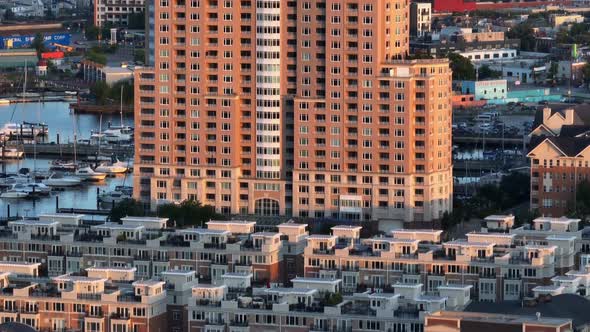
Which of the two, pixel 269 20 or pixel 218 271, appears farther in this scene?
pixel 269 20

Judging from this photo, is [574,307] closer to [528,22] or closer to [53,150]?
[53,150]

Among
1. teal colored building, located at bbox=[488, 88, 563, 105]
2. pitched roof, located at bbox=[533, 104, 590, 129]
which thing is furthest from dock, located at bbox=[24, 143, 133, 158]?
teal colored building, located at bbox=[488, 88, 563, 105]

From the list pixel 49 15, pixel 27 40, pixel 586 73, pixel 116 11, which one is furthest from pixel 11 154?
pixel 49 15

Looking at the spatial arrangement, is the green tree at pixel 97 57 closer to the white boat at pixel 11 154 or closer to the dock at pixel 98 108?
the dock at pixel 98 108

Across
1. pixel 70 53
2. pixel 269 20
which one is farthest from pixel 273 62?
pixel 70 53

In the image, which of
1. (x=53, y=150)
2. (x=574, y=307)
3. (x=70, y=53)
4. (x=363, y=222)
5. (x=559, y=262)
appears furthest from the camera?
(x=70, y=53)

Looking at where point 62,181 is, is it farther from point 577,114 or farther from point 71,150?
point 577,114
